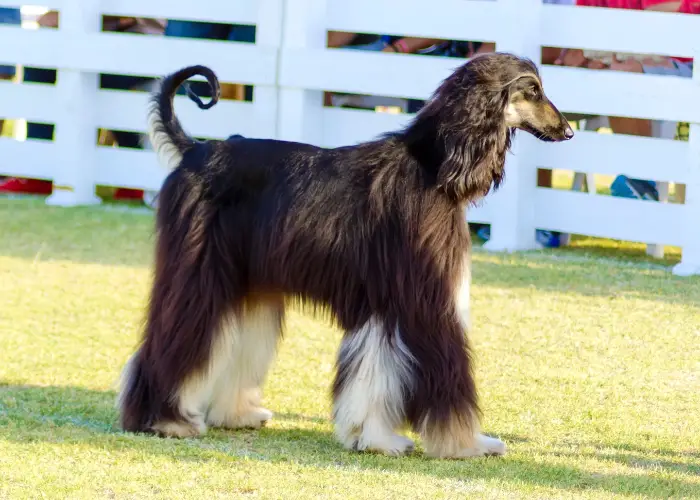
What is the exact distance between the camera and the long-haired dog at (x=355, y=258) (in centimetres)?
422

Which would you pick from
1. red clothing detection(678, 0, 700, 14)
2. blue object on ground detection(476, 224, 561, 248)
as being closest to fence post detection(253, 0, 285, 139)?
blue object on ground detection(476, 224, 561, 248)

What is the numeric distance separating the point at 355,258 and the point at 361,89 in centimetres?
478

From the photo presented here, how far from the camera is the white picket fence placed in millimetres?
8031

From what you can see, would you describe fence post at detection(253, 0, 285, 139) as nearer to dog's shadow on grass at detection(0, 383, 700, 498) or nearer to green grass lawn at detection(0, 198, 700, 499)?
green grass lawn at detection(0, 198, 700, 499)

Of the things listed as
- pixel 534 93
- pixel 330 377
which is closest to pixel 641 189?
pixel 330 377

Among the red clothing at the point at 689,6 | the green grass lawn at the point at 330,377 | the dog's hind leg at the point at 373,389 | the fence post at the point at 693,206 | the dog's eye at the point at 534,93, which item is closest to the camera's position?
the green grass lawn at the point at 330,377

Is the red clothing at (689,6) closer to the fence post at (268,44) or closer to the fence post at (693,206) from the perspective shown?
the fence post at (693,206)

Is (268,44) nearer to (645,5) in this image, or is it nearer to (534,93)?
(645,5)

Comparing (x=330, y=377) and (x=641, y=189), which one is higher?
(x=641, y=189)

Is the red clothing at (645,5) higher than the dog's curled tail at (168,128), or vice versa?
the red clothing at (645,5)

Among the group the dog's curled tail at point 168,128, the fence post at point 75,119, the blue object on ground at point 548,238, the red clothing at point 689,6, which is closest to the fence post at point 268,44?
the fence post at point 75,119

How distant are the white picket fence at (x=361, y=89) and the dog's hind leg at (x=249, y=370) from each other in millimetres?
2855

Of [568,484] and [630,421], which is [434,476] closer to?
[568,484]

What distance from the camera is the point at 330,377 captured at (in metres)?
5.55
